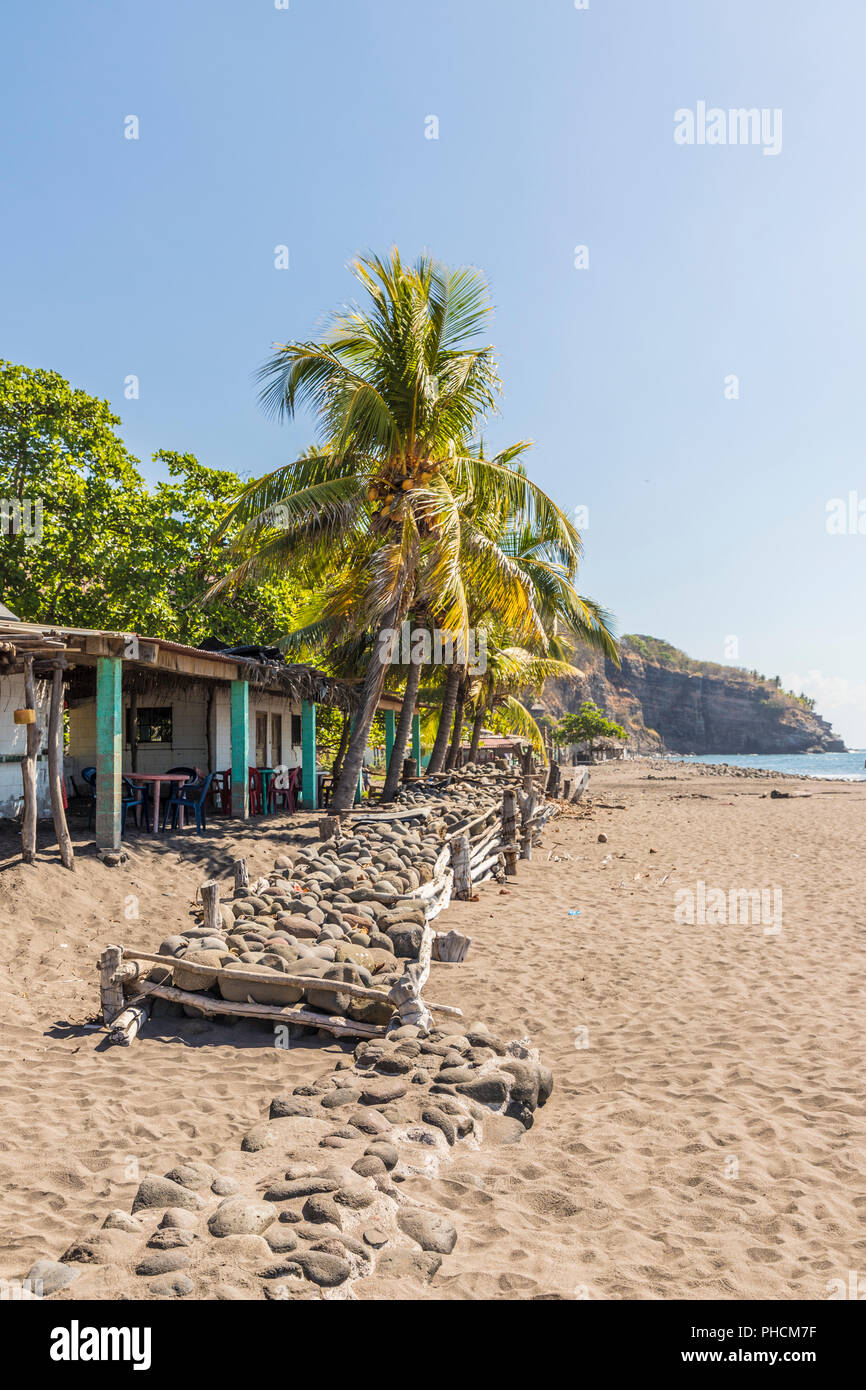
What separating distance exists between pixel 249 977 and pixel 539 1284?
130 inches

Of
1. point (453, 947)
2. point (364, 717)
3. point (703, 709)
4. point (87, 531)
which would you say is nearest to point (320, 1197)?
point (453, 947)

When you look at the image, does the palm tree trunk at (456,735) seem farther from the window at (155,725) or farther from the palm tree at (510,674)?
the window at (155,725)

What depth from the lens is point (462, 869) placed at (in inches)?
408

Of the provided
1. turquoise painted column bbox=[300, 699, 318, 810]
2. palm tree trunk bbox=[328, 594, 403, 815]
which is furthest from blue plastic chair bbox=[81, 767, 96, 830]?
turquoise painted column bbox=[300, 699, 318, 810]

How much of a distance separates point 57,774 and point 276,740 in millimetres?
9555

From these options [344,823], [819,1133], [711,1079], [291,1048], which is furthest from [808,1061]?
[344,823]

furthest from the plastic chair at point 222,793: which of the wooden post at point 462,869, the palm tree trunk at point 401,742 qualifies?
the wooden post at point 462,869

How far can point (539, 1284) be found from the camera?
9.33 feet

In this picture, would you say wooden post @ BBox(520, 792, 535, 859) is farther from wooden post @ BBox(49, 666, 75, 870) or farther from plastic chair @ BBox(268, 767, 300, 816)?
Answer: wooden post @ BBox(49, 666, 75, 870)

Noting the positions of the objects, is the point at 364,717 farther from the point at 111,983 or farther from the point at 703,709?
the point at 703,709

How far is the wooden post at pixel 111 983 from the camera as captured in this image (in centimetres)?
550

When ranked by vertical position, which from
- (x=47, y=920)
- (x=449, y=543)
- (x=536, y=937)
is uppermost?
(x=449, y=543)
